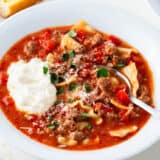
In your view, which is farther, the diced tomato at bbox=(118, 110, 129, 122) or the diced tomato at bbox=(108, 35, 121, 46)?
the diced tomato at bbox=(108, 35, 121, 46)

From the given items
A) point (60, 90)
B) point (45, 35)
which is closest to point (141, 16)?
point (45, 35)

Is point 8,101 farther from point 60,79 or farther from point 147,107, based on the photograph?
point 147,107

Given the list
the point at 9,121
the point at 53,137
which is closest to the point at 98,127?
the point at 53,137

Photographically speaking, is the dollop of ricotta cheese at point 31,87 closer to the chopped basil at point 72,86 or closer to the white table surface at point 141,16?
the chopped basil at point 72,86

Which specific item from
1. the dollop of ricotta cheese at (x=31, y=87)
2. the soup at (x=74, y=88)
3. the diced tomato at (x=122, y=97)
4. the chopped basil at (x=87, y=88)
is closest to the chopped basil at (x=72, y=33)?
the soup at (x=74, y=88)

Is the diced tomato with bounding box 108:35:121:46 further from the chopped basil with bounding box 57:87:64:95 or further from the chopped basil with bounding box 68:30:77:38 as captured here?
the chopped basil with bounding box 57:87:64:95

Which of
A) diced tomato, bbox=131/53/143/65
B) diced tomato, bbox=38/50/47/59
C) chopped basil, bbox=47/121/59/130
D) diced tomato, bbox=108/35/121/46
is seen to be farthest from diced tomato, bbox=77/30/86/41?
chopped basil, bbox=47/121/59/130

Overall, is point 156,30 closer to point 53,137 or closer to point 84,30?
point 84,30
